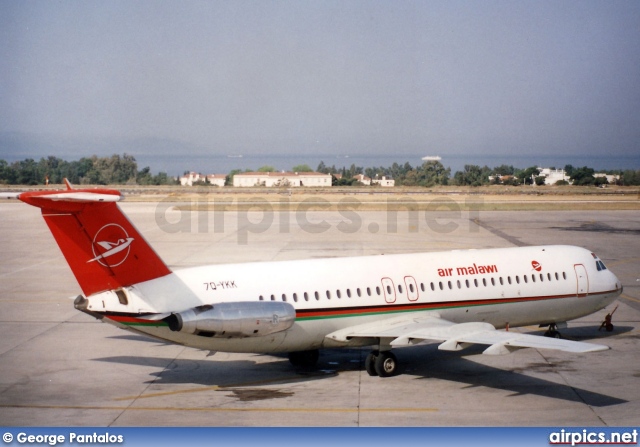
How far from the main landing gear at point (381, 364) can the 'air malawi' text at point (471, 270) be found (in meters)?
2.96

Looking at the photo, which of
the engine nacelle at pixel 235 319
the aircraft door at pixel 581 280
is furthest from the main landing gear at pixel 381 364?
the aircraft door at pixel 581 280

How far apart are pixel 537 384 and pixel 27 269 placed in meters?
29.2

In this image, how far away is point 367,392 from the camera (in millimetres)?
18562

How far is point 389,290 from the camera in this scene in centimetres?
2050

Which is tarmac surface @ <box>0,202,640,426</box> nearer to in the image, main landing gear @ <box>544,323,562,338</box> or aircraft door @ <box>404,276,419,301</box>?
main landing gear @ <box>544,323,562,338</box>

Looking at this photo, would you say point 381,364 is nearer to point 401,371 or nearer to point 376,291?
point 401,371

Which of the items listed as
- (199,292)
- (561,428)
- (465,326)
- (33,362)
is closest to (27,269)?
(33,362)

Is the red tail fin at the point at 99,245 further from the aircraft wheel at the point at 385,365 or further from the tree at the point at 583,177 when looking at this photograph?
the tree at the point at 583,177

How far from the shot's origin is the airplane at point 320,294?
17.0 m

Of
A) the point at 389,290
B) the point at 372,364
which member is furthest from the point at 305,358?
the point at 389,290

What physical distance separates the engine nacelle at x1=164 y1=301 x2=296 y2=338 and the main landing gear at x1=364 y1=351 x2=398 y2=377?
288 cm

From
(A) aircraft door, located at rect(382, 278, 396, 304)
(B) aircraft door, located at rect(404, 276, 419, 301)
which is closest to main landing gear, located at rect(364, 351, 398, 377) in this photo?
(A) aircraft door, located at rect(382, 278, 396, 304)

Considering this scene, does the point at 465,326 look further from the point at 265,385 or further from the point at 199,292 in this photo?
the point at 199,292

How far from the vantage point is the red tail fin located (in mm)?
16406
